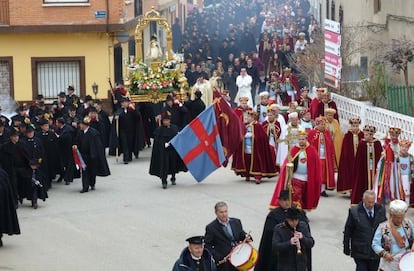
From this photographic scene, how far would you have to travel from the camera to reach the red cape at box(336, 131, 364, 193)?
73.5 feet

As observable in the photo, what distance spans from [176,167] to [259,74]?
47.1ft

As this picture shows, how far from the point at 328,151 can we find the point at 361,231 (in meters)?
7.49

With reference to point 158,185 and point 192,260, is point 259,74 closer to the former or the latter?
point 158,185

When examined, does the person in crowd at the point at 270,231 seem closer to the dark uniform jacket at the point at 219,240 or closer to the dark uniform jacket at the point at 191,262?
the dark uniform jacket at the point at 219,240

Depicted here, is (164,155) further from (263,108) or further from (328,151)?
(263,108)

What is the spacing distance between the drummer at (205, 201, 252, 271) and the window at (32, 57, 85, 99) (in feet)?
79.9

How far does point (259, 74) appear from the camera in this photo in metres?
38.8

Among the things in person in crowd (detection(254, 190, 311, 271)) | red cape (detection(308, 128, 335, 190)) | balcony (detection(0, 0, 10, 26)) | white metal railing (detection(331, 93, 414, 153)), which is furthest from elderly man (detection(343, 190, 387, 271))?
balcony (detection(0, 0, 10, 26))

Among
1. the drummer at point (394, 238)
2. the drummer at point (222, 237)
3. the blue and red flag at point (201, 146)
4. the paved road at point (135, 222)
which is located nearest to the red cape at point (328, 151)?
the paved road at point (135, 222)

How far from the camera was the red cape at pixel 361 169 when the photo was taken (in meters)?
21.5

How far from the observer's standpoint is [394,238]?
46.8ft

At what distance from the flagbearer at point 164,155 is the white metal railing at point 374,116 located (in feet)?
13.1

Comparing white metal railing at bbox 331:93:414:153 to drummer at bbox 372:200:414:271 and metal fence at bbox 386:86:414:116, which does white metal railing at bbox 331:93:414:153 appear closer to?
metal fence at bbox 386:86:414:116

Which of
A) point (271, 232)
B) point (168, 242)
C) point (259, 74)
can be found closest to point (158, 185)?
point (168, 242)
